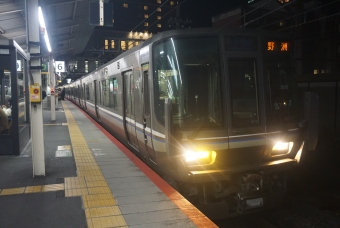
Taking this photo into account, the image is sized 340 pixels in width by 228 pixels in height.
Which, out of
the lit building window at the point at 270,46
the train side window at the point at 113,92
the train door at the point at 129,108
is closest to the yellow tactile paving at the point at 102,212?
the train door at the point at 129,108

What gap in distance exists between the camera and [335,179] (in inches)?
322

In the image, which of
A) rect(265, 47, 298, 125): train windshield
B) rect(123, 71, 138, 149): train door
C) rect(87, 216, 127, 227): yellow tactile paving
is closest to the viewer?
rect(87, 216, 127, 227): yellow tactile paving

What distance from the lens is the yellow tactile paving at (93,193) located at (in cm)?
431

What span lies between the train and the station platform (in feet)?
1.68

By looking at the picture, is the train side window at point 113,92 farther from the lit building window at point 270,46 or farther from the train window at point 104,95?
the lit building window at point 270,46

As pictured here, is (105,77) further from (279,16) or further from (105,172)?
(279,16)

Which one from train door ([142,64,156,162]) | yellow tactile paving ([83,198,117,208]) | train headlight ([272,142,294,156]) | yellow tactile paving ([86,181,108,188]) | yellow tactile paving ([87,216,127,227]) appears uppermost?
train door ([142,64,156,162])

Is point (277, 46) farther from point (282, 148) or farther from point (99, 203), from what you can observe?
point (99, 203)

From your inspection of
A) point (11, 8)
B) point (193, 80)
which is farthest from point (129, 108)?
point (11, 8)

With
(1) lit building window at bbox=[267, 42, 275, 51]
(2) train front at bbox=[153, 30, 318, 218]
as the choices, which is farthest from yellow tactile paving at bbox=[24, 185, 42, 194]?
(1) lit building window at bbox=[267, 42, 275, 51]

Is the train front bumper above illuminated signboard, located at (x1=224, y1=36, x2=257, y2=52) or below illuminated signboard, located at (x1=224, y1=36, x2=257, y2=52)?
below

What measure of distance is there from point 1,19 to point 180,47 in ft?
26.8

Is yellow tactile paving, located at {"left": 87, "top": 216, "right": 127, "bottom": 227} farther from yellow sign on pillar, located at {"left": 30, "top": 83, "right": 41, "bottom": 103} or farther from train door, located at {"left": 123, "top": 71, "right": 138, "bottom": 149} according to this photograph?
train door, located at {"left": 123, "top": 71, "right": 138, "bottom": 149}

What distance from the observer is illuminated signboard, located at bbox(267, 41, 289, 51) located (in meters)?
5.47
